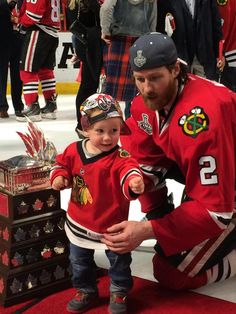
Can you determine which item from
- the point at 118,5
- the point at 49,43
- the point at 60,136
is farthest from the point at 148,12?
the point at 49,43

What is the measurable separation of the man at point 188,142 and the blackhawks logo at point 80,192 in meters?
0.13

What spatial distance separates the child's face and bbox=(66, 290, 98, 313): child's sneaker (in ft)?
1.56

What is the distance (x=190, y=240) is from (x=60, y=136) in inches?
121

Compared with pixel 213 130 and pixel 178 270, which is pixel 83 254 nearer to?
pixel 178 270

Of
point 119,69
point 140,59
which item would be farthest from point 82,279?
point 119,69

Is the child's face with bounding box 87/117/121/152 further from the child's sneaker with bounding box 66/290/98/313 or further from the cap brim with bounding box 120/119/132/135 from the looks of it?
the child's sneaker with bounding box 66/290/98/313

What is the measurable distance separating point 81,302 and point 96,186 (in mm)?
391

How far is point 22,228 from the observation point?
1.92 meters

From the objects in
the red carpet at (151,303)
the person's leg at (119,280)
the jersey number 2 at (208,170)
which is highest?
the jersey number 2 at (208,170)

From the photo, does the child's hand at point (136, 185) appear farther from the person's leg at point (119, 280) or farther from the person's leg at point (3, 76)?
the person's leg at point (3, 76)

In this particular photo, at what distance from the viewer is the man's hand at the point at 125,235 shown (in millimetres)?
1716

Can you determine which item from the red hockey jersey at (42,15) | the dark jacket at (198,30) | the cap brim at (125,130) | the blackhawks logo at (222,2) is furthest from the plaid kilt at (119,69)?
the cap brim at (125,130)

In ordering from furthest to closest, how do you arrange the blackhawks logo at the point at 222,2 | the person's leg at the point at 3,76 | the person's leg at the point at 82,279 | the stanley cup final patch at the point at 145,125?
the person's leg at the point at 3,76 → the blackhawks logo at the point at 222,2 → the stanley cup final patch at the point at 145,125 → the person's leg at the point at 82,279

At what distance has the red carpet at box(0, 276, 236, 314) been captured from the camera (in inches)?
74.3
